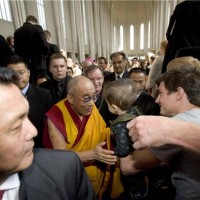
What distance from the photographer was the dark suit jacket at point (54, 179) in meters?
1.13

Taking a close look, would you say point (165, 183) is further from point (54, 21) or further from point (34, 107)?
point (54, 21)

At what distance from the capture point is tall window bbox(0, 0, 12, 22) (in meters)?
7.63

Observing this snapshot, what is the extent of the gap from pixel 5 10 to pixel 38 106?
22.7 feet

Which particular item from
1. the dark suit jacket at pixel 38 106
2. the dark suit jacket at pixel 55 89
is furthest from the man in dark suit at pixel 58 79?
the dark suit jacket at pixel 38 106

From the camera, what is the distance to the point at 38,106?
269cm

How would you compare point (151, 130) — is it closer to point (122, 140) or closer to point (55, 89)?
point (122, 140)

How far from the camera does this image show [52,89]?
137 inches

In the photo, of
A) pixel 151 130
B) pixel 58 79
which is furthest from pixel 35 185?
pixel 58 79

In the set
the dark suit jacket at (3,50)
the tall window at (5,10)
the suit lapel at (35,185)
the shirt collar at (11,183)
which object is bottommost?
the suit lapel at (35,185)

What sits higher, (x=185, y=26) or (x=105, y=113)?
(x=185, y=26)

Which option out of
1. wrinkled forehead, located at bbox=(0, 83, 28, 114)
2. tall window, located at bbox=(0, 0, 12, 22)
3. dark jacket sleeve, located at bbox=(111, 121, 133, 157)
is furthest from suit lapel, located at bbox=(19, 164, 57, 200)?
tall window, located at bbox=(0, 0, 12, 22)

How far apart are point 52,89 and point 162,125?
2.78m

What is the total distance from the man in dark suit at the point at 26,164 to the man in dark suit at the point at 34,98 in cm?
142

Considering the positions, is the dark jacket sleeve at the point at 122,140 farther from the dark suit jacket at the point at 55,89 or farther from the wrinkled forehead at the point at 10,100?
the dark suit jacket at the point at 55,89
